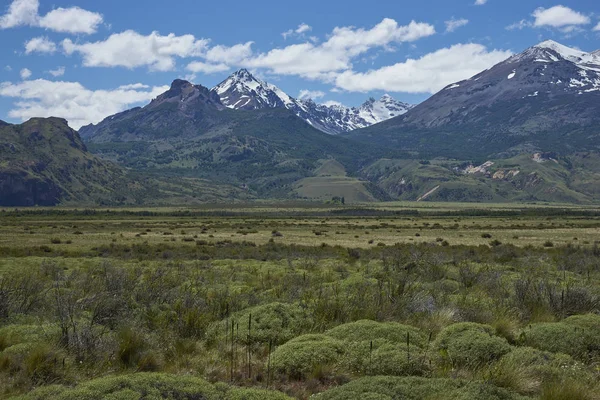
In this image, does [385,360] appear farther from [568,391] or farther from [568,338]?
[568,338]

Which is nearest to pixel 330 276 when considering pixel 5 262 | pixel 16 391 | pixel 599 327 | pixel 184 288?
pixel 184 288

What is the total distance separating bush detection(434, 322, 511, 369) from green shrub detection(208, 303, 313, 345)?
3.52 metres

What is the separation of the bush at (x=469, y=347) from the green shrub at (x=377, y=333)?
53 cm

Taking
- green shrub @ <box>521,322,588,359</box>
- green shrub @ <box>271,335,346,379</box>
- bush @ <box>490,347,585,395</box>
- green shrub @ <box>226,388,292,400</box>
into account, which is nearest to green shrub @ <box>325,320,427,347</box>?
green shrub @ <box>271,335,346,379</box>

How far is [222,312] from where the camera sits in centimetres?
1374

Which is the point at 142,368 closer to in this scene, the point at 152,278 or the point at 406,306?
the point at 406,306

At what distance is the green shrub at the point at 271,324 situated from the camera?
1155 centimetres

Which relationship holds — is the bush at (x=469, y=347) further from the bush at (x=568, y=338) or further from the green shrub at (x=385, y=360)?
the bush at (x=568, y=338)

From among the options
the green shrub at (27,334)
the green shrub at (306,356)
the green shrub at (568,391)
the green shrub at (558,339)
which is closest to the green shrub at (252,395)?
the green shrub at (306,356)

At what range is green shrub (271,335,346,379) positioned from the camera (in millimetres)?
9586

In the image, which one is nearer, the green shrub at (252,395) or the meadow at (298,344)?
the green shrub at (252,395)

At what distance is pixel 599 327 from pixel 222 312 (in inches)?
385

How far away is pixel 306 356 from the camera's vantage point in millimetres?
9805

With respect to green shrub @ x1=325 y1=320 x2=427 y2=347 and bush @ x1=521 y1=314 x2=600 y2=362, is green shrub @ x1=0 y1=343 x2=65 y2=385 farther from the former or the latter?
bush @ x1=521 y1=314 x2=600 y2=362
